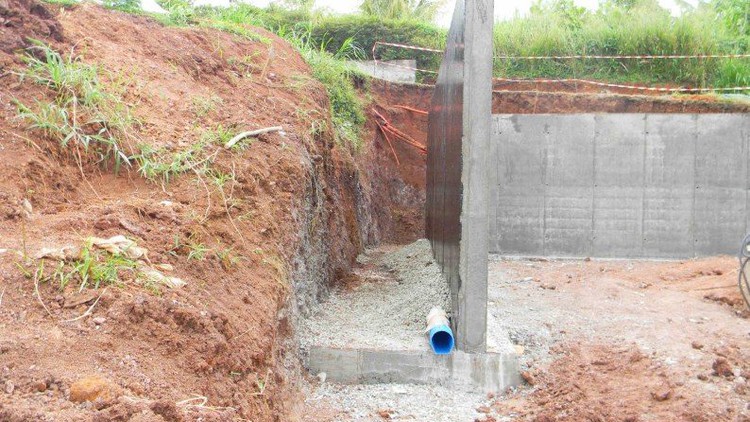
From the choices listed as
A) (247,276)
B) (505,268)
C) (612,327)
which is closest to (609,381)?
(612,327)

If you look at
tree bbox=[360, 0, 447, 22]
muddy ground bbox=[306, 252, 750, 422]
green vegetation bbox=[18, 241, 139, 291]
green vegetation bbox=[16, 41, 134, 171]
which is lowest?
muddy ground bbox=[306, 252, 750, 422]

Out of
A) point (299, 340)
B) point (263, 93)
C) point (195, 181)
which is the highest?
point (263, 93)

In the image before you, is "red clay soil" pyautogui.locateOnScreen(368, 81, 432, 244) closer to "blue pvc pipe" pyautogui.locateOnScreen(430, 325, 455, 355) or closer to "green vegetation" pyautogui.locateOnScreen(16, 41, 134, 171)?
"blue pvc pipe" pyautogui.locateOnScreen(430, 325, 455, 355)

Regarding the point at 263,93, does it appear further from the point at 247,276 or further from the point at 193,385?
the point at 193,385

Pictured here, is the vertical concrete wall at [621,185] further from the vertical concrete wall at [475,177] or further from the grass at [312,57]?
the vertical concrete wall at [475,177]

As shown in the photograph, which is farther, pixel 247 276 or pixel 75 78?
pixel 75 78

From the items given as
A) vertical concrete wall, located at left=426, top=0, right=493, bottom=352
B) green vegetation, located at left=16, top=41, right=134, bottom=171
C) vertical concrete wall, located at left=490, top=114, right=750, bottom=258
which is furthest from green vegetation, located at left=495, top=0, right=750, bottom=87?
green vegetation, located at left=16, top=41, right=134, bottom=171

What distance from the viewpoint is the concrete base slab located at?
14.2 feet

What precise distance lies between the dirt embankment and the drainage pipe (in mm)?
994

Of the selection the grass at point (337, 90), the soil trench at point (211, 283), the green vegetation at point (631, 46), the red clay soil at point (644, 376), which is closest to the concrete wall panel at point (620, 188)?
the soil trench at point (211, 283)

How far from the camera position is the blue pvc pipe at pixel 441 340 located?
436cm

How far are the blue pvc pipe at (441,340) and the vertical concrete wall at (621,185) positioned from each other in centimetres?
597

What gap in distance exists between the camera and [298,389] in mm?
3951

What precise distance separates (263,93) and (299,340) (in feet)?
8.81
